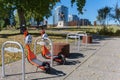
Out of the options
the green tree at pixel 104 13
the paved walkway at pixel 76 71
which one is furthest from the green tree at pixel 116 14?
the paved walkway at pixel 76 71

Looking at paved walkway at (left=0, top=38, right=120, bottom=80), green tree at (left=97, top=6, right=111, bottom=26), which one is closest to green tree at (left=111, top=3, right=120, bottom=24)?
green tree at (left=97, top=6, right=111, bottom=26)

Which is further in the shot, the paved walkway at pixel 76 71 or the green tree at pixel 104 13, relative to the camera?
the green tree at pixel 104 13

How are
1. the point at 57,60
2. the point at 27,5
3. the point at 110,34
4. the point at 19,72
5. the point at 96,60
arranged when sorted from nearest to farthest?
the point at 19,72 < the point at 57,60 < the point at 96,60 < the point at 27,5 < the point at 110,34

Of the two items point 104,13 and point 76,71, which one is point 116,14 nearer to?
point 104,13

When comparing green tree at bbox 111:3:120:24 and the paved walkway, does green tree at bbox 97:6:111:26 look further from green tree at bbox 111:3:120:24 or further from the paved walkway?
the paved walkway

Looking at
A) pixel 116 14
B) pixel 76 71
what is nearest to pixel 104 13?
pixel 116 14

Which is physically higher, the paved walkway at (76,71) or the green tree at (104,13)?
the green tree at (104,13)

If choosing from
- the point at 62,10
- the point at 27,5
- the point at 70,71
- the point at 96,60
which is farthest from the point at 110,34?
the point at 62,10

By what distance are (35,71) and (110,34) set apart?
21.7 meters

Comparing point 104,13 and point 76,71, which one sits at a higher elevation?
point 104,13

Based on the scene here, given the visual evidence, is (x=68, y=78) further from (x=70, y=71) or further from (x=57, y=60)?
(x=57, y=60)

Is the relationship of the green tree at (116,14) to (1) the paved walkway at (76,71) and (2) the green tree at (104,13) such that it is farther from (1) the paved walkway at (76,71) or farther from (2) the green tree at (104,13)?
(1) the paved walkway at (76,71)

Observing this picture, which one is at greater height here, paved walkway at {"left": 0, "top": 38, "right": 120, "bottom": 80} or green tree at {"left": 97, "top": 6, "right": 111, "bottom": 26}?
green tree at {"left": 97, "top": 6, "right": 111, "bottom": 26}

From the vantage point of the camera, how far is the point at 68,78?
7.61m
